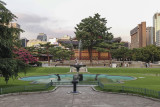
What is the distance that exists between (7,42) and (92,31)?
30.8 m

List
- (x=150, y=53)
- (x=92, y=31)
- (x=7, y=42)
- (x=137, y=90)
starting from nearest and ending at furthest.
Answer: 1. (x=7, y=42)
2. (x=137, y=90)
3. (x=92, y=31)
4. (x=150, y=53)

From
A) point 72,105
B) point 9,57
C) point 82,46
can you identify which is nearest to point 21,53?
point 82,46

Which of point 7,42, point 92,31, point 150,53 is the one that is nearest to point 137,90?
point 7,42

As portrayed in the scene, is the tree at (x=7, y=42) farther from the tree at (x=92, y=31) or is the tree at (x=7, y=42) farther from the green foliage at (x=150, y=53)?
the green foliage at (x=150, y=53)

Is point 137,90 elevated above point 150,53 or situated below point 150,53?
below

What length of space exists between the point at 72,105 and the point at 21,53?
2802 centimetres

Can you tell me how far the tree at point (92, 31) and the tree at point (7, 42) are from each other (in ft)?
90.1

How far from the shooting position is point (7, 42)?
13.4m

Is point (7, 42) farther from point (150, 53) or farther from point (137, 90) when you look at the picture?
point (150, 53)

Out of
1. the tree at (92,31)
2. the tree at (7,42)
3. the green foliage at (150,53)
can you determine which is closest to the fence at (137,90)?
the tree at (7,42)

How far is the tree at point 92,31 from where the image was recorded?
41.9 m

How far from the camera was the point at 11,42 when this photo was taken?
13828 mm

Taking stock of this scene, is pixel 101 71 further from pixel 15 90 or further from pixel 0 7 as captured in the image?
pixel 0 7

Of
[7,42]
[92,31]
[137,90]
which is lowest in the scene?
[137,90]
